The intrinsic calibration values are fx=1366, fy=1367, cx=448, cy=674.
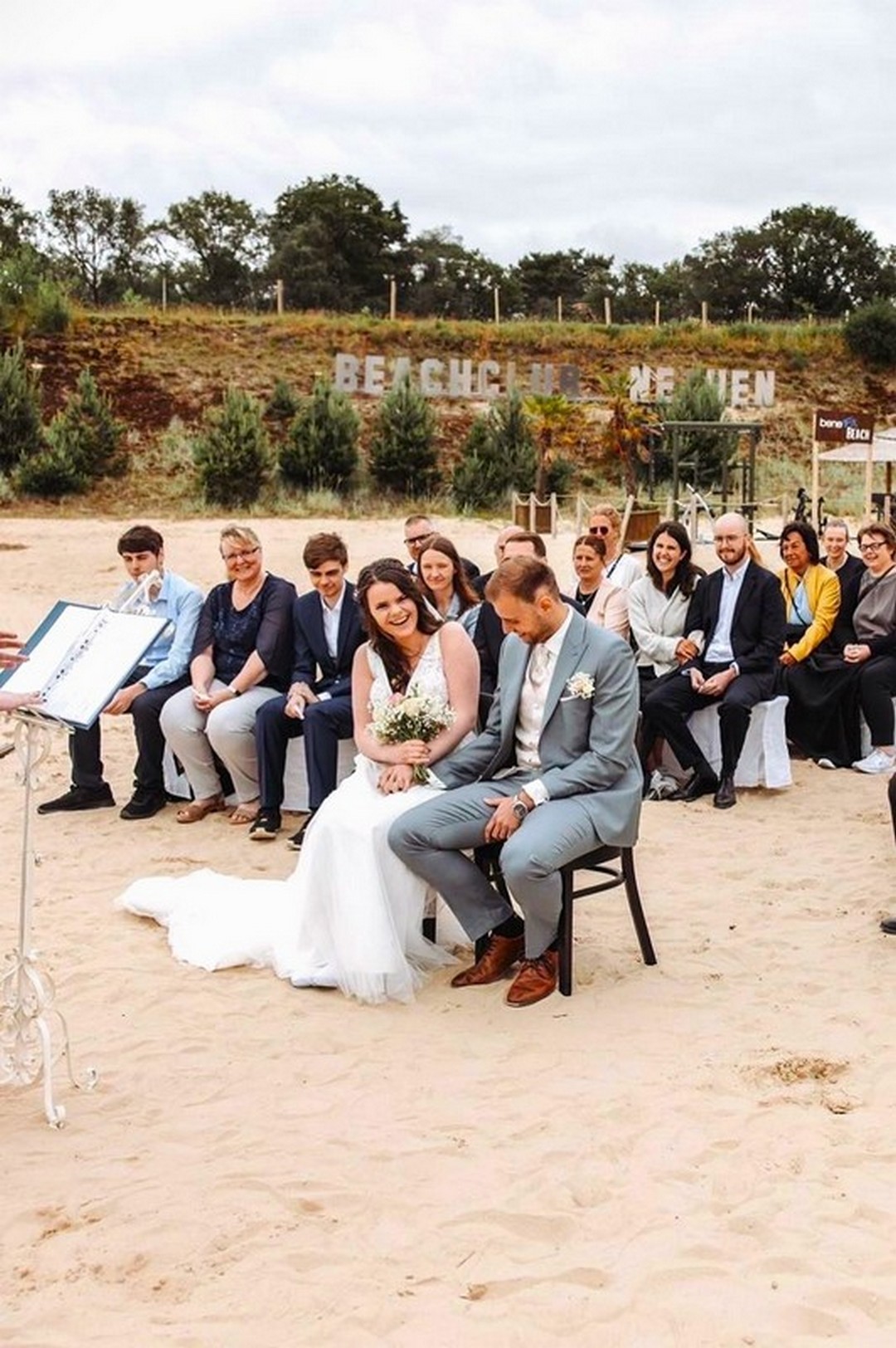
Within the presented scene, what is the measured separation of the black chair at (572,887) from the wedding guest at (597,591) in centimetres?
291

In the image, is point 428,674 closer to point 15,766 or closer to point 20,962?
point 20,962

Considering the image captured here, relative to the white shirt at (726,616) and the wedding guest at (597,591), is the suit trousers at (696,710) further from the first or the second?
the wedding guest at (597,591)

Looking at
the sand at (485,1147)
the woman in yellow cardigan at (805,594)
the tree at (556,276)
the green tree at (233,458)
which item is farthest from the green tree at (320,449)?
the tree at (556,276)

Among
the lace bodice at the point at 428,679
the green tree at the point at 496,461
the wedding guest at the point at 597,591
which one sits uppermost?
the green tree at the point at 496,461

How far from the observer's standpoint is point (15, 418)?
27.7 metres

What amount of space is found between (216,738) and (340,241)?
174 feet

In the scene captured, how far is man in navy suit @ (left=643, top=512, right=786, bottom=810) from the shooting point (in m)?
7.79

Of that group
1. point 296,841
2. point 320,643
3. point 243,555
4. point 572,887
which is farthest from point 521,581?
point 243,555

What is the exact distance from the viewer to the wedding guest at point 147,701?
779cm

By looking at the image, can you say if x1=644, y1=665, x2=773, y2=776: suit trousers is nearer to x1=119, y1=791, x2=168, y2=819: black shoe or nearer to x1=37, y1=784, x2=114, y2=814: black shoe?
x1=119, y1=791, x2=168, y2=819: black shoe

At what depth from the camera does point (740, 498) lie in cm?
3114

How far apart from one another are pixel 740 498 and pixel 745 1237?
28.8 metres

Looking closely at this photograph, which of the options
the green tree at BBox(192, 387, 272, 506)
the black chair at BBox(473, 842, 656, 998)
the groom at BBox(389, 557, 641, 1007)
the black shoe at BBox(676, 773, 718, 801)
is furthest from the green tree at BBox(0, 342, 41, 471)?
the groom at BBox(389, 557, 641, 1007)

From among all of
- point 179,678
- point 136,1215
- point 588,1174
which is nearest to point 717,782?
point 179,678
